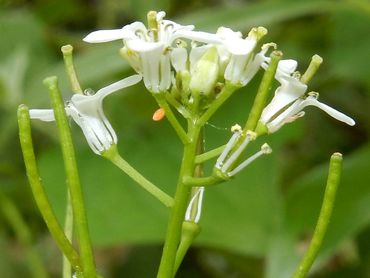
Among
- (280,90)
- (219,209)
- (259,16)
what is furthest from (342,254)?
(280,90)

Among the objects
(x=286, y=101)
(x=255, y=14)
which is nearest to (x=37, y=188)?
(x=286, y=101)

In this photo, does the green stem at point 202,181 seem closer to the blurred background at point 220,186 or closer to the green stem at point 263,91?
the green stem at point 263,91

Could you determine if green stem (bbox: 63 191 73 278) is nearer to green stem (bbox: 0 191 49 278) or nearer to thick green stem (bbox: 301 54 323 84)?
thick green stem (bbox: 301 54 323 84)

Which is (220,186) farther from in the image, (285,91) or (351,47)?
(285,91)

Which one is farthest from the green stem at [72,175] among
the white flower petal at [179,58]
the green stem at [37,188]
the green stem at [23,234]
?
the green stem at [23,234]

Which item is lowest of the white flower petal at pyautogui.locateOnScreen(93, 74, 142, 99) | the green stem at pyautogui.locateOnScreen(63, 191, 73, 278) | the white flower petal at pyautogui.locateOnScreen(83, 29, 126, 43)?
the green stem at pyautogui.locateOnScreen(63, 191, 73, 278)

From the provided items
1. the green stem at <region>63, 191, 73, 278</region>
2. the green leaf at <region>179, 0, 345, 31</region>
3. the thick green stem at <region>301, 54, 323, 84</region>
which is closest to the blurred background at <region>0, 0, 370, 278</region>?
the green leaf at <region>179, 0, 345, 31</region>
